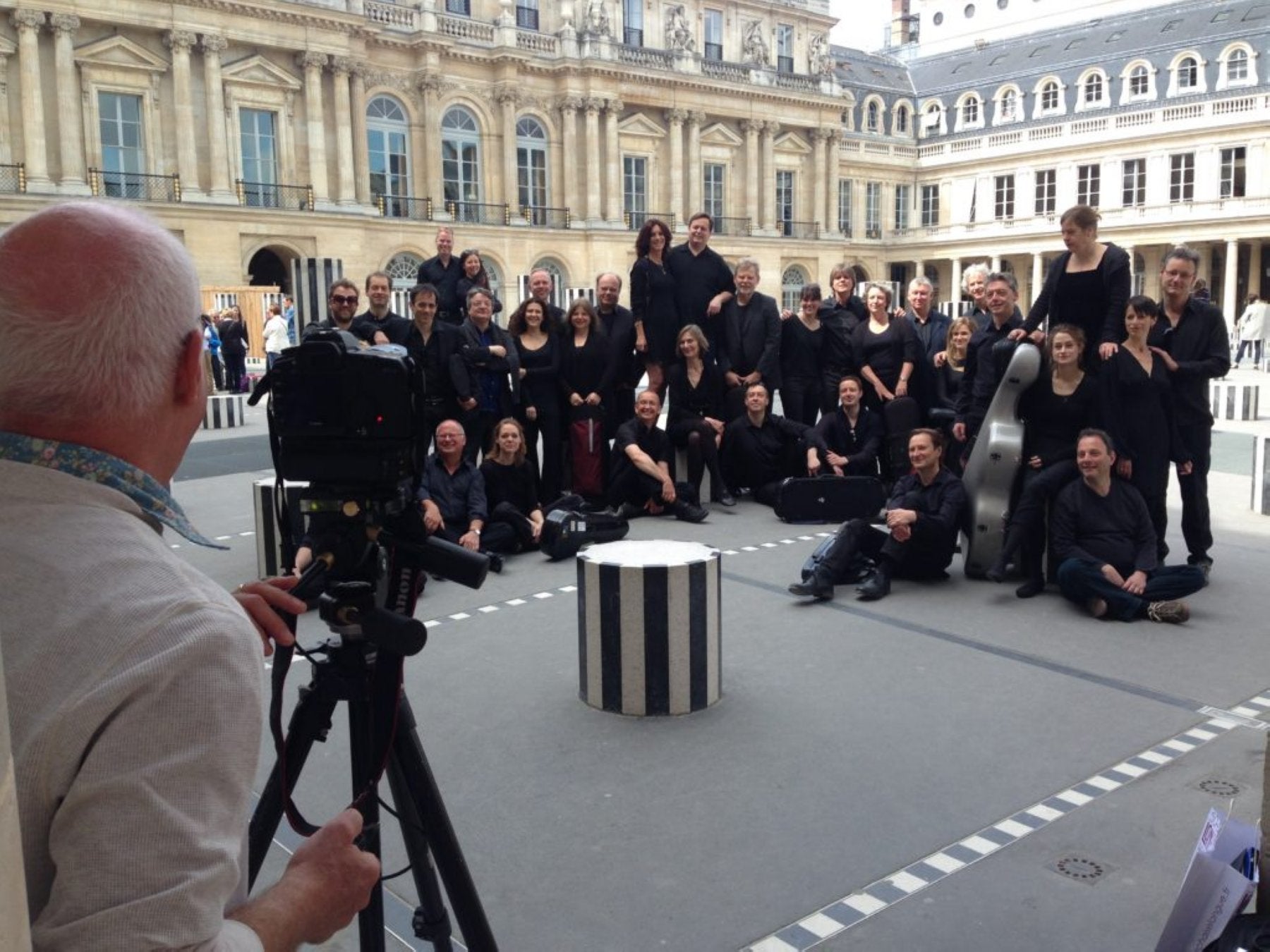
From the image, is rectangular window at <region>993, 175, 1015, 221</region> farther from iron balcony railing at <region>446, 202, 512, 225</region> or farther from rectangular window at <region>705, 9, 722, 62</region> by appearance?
iron balcony railing at <region>446, 202, 512, 225</region>

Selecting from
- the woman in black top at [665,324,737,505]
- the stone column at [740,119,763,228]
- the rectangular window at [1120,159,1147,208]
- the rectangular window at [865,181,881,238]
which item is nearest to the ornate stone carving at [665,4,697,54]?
the stone column at [740,119,763,228]

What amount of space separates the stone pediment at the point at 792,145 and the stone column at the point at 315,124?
62.7ft

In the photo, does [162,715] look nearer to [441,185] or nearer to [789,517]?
[789,517]

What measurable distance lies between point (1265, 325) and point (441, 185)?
23954 mm

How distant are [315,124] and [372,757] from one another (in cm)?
3271

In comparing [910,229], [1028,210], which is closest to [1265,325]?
[1028,210]

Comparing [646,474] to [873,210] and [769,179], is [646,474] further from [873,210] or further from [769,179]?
[873,210]

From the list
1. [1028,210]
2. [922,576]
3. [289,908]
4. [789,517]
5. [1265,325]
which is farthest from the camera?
[1028,210]

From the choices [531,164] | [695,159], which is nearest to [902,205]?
[695,159]

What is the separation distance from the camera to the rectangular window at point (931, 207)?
51.1 meters

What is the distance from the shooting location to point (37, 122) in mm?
27172

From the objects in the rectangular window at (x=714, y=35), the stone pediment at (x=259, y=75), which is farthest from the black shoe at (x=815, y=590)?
the rectangular window at (x=714, y=35)

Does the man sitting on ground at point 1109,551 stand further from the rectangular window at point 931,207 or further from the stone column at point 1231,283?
the rectangular window at point 931,207

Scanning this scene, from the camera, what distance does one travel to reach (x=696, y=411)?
9.42 metres
